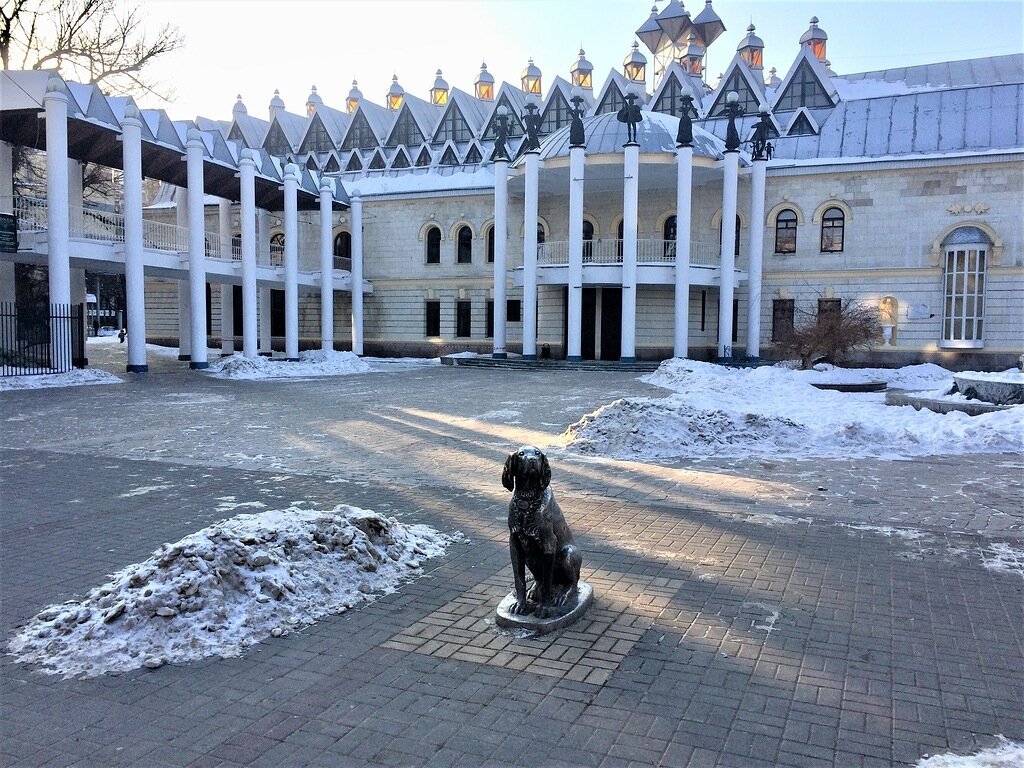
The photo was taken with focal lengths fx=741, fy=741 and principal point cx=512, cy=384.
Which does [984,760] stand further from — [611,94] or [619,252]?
[611,94]

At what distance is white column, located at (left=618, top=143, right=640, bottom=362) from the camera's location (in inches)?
1196

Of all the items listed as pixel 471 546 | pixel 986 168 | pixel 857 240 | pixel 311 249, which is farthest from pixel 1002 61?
pixel 471 546

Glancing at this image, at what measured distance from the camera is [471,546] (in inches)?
253

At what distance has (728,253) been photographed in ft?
103

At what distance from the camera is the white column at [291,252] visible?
33000 mm

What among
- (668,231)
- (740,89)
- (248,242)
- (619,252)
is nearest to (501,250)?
(619,252)

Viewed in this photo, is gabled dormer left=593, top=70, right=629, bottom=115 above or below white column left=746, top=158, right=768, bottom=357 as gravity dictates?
above

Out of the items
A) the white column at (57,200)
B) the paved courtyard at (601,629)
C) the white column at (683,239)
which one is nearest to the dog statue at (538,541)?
the paved courtyard at (601,629)

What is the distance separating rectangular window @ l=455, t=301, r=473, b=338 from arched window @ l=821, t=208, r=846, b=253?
1766 cm

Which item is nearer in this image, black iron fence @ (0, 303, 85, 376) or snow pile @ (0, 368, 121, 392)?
snow pile @ (0, 368, 121, 392)

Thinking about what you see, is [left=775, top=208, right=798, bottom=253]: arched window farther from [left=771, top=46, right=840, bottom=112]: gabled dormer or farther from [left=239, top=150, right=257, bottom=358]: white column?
[left=239, top=150, right=257, bottom=358]: white column

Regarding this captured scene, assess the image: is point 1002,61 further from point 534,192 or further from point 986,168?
point 534,192

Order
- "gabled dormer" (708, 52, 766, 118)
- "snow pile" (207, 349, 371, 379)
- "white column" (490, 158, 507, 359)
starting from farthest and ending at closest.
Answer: "gabled dormer" (708, 52, 766, 118), "white column" (490, 158, 507, 359), "snow pile" (207, 349, 371, 379)

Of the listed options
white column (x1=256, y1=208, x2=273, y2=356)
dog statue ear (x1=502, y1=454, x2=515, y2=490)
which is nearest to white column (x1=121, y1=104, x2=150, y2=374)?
white column (x1=256, y1=208, x2=273, y2=356)
